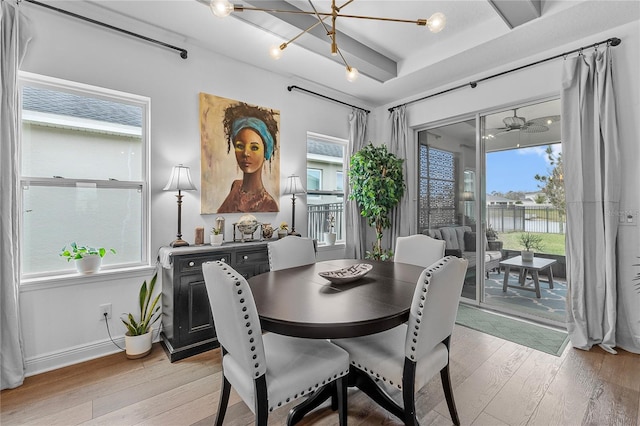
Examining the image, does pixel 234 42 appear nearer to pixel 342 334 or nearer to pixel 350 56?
pixel 350 56

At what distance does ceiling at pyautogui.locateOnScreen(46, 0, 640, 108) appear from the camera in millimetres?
2436

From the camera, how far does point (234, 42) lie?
291 centimetres

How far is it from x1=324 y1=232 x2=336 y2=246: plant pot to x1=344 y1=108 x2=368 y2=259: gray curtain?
0.28m

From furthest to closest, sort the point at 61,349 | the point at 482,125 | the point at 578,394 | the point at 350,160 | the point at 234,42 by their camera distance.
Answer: the point at 350,160, the point at 482,125, the point at 234,42, the point at 61,349, the point at 578,394

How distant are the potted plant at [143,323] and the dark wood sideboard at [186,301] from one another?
4.1 inches

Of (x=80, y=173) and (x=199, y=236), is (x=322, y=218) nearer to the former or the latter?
(x=199, y=236)

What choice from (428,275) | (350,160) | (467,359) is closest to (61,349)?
(428,275)

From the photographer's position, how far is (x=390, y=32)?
306 cm

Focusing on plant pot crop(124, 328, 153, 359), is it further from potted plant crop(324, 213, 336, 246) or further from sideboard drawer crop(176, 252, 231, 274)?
potted plant crop(324, 213, 336, 246)

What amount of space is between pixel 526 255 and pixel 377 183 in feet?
6.41

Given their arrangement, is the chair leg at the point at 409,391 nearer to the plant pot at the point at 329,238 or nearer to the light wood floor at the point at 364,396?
the light wood floor at the point at 364,396

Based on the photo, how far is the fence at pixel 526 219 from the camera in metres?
3.16

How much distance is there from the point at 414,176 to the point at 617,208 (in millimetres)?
2191

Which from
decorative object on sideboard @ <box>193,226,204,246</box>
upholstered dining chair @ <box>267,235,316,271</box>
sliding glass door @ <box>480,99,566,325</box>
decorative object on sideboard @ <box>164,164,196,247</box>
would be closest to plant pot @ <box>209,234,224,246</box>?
decorative object on sideboard @ <box>193,226,204,246</box>
